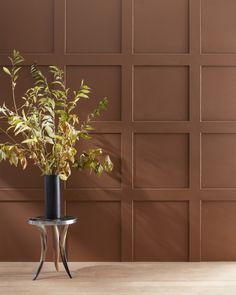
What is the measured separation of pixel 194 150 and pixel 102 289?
4.35 feet

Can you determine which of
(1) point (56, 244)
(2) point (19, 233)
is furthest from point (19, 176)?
(1) point (56, 244)

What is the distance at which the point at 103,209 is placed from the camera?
3959 mm

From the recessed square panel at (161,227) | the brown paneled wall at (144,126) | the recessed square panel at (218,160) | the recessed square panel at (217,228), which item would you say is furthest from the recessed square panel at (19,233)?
the recessed square panel at (218,160)

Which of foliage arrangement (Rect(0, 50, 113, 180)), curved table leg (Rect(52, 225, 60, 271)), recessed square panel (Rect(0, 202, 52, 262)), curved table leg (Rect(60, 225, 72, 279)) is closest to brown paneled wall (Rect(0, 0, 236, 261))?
recessed square panel (Rect(0, 202, 52, 262))

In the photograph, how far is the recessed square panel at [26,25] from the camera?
3.95 m

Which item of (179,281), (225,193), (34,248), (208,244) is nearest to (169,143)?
(225,193)

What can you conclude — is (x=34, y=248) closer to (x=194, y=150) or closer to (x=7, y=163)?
(x=7, y=163)

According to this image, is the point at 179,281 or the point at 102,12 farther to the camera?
the point at 102,12

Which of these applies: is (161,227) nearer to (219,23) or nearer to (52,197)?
(52,197)

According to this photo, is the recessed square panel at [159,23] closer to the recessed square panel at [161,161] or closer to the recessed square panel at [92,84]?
the recessed square panel at [92,84]

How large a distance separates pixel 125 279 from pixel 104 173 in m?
0.87

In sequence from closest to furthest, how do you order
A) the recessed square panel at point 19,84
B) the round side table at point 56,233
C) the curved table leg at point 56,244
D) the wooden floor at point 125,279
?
the wooden floor at point 125,279
the round side table at point 56,233
the curved table leg at point 56,244
the recessed square panel at point 19,84

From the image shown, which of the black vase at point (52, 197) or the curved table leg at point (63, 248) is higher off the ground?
the black vase at point (52, 197)

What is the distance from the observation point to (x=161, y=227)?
3955 mm
